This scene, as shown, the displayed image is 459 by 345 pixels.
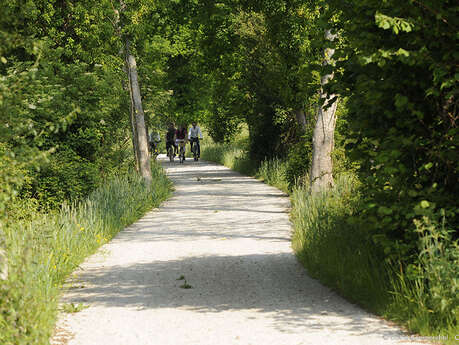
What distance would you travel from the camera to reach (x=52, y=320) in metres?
5.90

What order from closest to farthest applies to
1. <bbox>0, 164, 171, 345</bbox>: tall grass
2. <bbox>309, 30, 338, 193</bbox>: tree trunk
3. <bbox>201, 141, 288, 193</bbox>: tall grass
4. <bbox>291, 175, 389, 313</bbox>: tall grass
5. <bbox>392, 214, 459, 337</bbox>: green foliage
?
<bbox>0, 164, 171, 345</bbox>: tall grass < <bbox>392, 214, 459, 337</bbox>: green foliage < <bbox>291, 175, 389, 313</bbox>: tall grass < <bbox>309, 30, 338, 193</bbox>: tree trunk < <bbox>201, 141, 288, 193</bbox>: tall grass

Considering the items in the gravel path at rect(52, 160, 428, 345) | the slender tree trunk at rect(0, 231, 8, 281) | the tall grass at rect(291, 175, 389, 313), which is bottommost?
the gravel path at rect(52, 160, 428, 345)

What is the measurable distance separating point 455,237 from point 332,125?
8426 mm

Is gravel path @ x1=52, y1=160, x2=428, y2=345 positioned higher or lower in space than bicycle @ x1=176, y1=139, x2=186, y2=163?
lower

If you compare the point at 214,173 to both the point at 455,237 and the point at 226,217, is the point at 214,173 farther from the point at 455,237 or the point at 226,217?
the point at 455,237

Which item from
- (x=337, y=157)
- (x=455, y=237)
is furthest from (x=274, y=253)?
(x=337, y=157)

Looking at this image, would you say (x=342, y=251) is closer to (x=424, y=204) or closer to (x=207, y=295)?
(x=207, y=295)

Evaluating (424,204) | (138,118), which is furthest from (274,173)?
(424,204)

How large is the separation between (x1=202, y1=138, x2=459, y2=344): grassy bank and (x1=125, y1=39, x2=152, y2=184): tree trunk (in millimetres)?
8516

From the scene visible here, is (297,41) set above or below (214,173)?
above

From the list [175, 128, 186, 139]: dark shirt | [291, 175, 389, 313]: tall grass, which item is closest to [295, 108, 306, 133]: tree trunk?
[291, 175, 389, 313]: tall grass

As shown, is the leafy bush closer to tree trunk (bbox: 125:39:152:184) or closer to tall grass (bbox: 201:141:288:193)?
tree trunk (bbox: 125:39:152:184)

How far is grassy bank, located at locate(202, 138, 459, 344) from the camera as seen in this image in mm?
5727

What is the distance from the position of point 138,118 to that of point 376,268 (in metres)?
12.8
